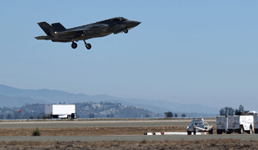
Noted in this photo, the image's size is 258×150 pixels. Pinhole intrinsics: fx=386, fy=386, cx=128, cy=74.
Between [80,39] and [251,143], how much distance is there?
17.7 m

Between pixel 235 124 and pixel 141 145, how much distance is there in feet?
55.8

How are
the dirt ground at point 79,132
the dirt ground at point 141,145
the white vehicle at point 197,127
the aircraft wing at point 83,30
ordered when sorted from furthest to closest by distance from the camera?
the dirt ground at point 79,132, the white vehicle at point 197,127, the aircraft wing at point 83,30, the dirt ground at point 141,145

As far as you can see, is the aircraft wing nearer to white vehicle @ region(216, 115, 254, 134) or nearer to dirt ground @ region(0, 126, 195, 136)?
white vehicle @ region(216, 115, 254, 134)

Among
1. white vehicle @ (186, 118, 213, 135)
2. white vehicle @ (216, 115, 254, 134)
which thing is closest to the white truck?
white vehicle @ (186, 118, 213, 135)

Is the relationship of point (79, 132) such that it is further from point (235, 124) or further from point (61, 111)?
point (61, 111)

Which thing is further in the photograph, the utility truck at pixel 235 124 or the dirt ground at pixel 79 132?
the dirt ground at pixel 79 132

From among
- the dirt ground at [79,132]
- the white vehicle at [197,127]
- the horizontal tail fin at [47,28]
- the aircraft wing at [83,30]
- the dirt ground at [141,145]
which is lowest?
the dirt ground at [79,132]

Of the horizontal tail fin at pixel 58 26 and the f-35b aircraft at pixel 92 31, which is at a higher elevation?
the horizontal tail fin at pixel 58 26

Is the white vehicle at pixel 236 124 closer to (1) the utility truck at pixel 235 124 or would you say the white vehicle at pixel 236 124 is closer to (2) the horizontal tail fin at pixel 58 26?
(1) the utility truck at pixel 235 124

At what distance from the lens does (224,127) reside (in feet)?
137

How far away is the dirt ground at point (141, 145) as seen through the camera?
86.9ft

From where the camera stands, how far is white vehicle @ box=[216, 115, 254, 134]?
40694mm

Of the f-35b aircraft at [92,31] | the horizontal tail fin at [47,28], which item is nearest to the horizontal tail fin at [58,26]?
the horizontal tail fin at [47,28]

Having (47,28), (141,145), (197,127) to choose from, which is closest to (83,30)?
(47,28)
